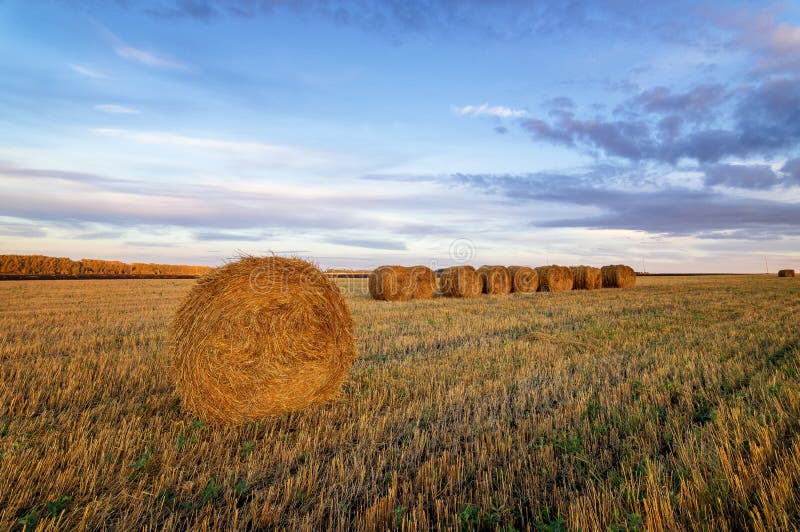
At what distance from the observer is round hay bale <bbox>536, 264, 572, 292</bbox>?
23.5m

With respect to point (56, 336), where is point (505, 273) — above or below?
above

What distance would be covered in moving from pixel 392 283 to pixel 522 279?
27.4 feet

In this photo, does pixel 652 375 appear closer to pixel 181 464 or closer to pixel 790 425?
pixel 790 425

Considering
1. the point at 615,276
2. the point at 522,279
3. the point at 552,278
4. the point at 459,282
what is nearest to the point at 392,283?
the point at 459,282

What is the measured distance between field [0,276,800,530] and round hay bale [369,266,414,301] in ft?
31.8

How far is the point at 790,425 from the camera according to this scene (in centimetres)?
418

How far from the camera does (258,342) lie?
18.2 feet

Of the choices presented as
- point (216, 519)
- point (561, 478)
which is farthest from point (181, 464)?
point (561, 478)

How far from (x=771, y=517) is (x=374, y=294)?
16.3 m

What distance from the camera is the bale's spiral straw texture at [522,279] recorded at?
22391mm

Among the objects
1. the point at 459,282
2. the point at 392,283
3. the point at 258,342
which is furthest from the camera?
the point at 459,282

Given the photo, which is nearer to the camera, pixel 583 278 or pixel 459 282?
pixel 459 282

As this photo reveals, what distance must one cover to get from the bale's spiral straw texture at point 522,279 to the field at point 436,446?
14289 millimetres

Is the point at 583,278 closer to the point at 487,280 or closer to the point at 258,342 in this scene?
the point at 487,280
